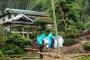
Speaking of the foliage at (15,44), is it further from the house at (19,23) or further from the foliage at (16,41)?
the house at (19,23)

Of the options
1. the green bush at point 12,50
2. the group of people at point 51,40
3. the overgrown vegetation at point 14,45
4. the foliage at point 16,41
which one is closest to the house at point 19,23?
the group of people at point 51,40

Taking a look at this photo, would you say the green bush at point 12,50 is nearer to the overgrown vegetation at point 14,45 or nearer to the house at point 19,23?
the overgrown vegetation at point 14,45

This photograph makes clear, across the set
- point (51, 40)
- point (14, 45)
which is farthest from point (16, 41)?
point (51, 40)

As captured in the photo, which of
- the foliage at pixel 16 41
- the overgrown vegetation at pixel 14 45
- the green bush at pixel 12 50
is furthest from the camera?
the foliage at pixel 16 41

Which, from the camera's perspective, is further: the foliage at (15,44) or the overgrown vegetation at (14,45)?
the foliage at (15,44)

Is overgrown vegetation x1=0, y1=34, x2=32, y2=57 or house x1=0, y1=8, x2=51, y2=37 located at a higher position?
house x1=0, y1=8, x2=51, y2=37

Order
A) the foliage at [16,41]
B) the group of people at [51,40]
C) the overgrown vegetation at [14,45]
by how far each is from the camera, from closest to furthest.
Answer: the overgrown vegetation at [14,45]
the foliage at [16,41]
the group of people at [51,40]

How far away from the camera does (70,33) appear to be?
29.1m

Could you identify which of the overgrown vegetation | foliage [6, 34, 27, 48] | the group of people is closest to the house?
the group of people

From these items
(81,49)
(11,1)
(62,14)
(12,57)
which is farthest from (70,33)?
(11,1)

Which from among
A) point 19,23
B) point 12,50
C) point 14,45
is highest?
point 19,23

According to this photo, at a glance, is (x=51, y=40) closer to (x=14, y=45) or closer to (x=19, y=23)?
(x=14, y=45)

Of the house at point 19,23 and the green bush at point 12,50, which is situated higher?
the house at point 19,23

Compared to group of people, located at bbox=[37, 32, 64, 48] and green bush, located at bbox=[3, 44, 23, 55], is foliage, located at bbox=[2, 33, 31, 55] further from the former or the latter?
group of people, located at bbox=[37, 32, 64, 48]
